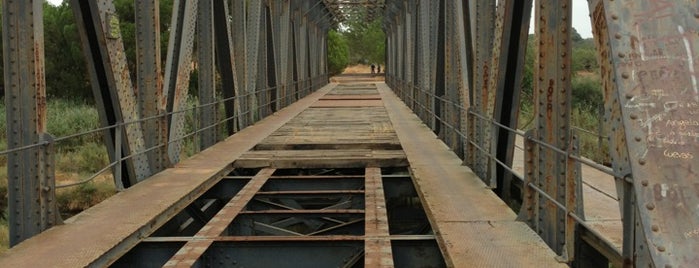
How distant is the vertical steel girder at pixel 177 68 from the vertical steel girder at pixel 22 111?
3616mm

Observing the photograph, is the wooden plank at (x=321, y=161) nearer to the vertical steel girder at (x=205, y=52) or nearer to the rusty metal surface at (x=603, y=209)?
the vertical steel girder at (x=205, y=52)

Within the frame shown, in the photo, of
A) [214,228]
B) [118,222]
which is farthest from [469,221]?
[118,222]

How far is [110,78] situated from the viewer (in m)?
7.27

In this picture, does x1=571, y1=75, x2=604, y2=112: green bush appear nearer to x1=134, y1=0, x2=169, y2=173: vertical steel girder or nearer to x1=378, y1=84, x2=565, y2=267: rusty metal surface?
x1=378, y1=84, x2=565, y2=267: rusty metal surface

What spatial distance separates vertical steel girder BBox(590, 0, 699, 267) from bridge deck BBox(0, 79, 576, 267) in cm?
169

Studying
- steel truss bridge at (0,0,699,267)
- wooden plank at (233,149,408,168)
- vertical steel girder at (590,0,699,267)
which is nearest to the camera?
vertical steel girder at (590,0,699,267)

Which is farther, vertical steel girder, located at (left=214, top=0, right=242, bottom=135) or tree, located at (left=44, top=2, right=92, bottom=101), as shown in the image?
tree, located at (left=44, top=2, right=92, bottom=101)

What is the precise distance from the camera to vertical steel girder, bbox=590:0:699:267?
310 cm

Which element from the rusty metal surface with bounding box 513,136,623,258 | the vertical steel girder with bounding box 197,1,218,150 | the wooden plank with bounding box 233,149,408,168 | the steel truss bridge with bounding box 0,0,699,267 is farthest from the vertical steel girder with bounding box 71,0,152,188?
the rusty metal surface with bounding box 513,136,623,258

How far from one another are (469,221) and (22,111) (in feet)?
12.2

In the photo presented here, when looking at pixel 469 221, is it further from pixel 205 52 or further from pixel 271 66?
pixel 271 66

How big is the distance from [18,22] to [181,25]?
4314mm

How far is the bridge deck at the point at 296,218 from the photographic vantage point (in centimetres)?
528

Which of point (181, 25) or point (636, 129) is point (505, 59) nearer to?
point (636, 129)
